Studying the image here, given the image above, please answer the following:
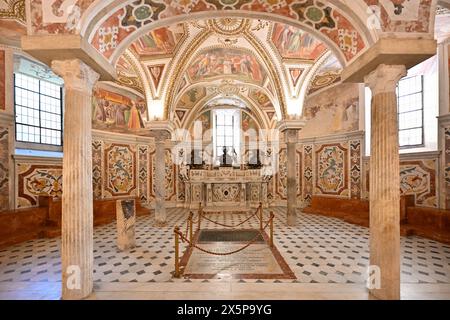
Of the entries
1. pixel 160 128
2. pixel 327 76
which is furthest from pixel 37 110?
pixel 327 76

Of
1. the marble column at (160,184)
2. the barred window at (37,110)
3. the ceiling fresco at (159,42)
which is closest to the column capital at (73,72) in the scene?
the ceiling fresco at (159,42)

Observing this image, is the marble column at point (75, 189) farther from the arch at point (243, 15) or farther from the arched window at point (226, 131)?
the arched window at point (226, 131)

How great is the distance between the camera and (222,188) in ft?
46.1

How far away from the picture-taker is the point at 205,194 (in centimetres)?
1402

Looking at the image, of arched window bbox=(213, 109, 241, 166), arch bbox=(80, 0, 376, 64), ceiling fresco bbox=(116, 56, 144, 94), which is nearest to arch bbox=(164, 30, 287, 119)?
ceiling fresco bbox=(116, 56, 144, 94)

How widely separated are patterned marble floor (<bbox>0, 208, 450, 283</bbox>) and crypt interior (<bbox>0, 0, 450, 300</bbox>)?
0.06 meters

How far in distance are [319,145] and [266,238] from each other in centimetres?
749

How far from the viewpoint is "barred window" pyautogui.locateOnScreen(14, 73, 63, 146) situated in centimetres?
867

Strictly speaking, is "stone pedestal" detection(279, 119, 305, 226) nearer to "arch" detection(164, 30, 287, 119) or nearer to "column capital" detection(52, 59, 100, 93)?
"arch" detection(164, 30, 287, 119)

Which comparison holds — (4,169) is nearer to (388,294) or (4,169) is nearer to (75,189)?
(75,189)

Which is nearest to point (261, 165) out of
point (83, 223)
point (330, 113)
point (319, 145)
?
point (319, 145)

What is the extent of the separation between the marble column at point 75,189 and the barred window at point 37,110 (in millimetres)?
6766

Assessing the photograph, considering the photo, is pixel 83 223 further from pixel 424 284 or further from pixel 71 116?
pixel 424 284

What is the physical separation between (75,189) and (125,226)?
3415 millimetres
